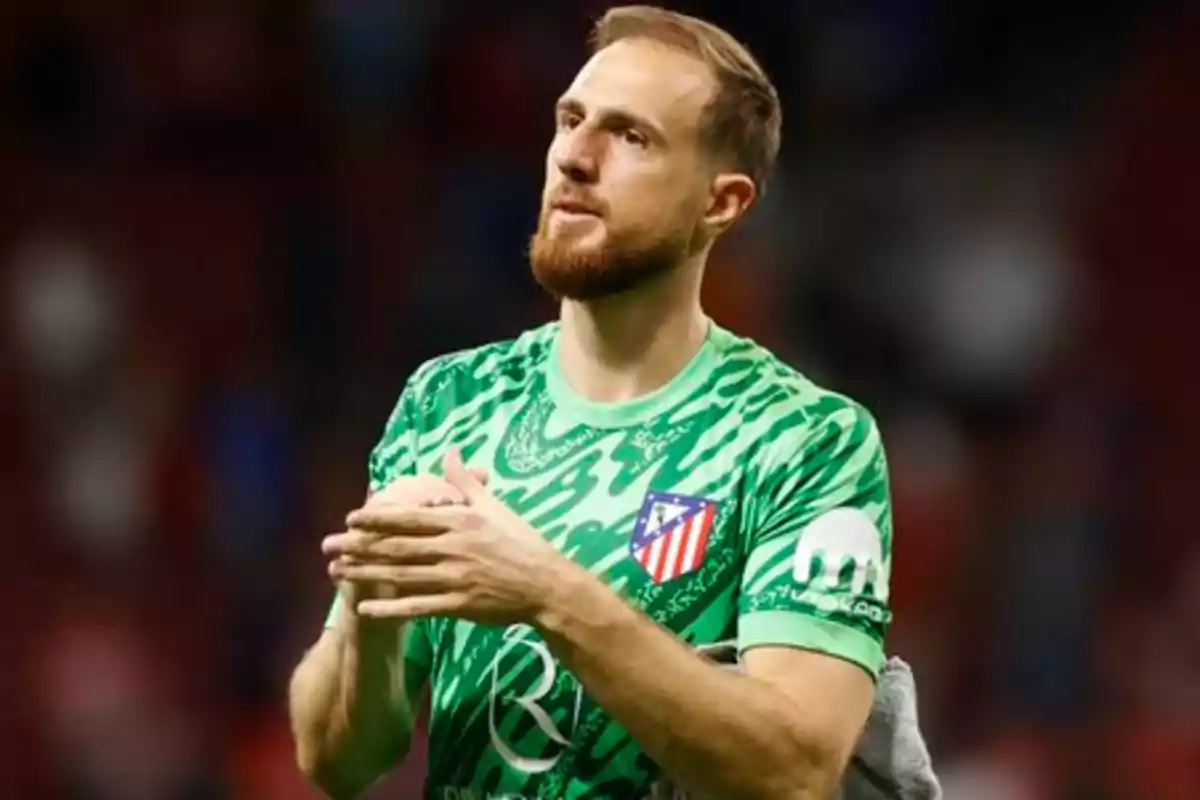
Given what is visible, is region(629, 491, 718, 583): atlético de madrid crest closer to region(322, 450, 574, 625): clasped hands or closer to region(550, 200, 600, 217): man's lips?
region(322, 450, 574, 625): clasped hands

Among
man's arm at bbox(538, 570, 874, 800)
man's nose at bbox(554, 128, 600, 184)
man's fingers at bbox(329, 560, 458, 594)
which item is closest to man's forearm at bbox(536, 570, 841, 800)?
man's arm at bbox(538, 570, 874, 800)

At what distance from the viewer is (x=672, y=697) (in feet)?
7.63

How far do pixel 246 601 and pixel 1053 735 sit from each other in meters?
2.16

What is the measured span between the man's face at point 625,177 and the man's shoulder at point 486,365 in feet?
0.56

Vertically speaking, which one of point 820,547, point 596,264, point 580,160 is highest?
point 580,160

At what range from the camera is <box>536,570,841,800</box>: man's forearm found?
2326mm

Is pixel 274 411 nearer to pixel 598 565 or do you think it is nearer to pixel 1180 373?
pixel 1180 373


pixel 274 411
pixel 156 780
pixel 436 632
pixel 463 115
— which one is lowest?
pixel 156 780

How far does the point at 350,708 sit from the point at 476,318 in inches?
164

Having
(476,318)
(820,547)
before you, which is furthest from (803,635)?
(476,318)

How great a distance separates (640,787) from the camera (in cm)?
252

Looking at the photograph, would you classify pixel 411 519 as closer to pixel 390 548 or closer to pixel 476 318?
pixel 390 548

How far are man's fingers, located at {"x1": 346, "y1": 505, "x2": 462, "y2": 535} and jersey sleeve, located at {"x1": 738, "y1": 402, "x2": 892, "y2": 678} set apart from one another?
36 centimetres

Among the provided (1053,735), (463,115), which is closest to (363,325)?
(463,115)
